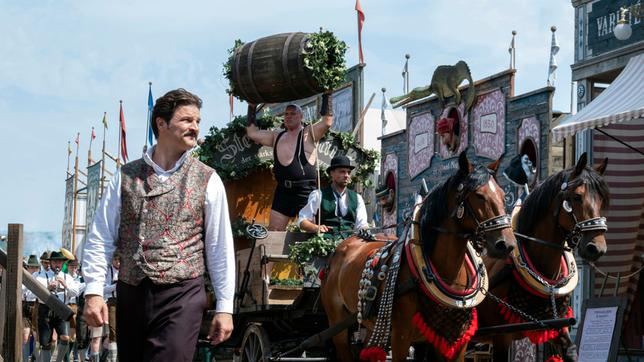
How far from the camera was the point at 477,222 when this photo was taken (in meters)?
8.58

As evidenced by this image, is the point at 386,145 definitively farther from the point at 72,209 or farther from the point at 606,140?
the point at 72,209

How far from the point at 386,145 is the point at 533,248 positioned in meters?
15.0

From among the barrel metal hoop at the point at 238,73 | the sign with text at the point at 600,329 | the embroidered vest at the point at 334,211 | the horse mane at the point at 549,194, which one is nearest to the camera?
the horse mane at the point at 549,194

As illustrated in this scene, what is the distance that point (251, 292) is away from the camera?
1141 centimetres

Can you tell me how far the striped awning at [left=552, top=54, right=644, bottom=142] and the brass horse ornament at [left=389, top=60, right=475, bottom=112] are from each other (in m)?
5.66

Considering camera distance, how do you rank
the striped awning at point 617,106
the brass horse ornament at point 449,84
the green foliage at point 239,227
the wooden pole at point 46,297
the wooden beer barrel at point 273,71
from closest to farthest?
the wooden pole at point 46,297
the wooden beer barrel at point 273,71
the green foliage at point 239,227
the striped awning at point 617,106
the brass horse ornament at point 449,84

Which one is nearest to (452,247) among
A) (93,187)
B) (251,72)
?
(251,72)

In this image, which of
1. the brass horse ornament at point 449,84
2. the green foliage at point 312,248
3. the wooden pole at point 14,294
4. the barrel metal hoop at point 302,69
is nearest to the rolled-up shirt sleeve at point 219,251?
the wooden pole at point 14,294

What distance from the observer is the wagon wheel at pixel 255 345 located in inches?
437

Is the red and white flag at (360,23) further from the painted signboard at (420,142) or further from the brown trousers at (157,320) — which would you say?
the brown trousers at (157,320)

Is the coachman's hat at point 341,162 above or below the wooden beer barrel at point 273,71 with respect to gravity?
below

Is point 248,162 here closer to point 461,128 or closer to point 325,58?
point 325,58

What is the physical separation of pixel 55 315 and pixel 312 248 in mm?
7473

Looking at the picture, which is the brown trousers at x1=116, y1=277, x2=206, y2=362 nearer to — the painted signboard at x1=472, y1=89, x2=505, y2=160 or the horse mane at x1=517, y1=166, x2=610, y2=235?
the horse mane at x1=517, y1=166, x2=610, y2=235
